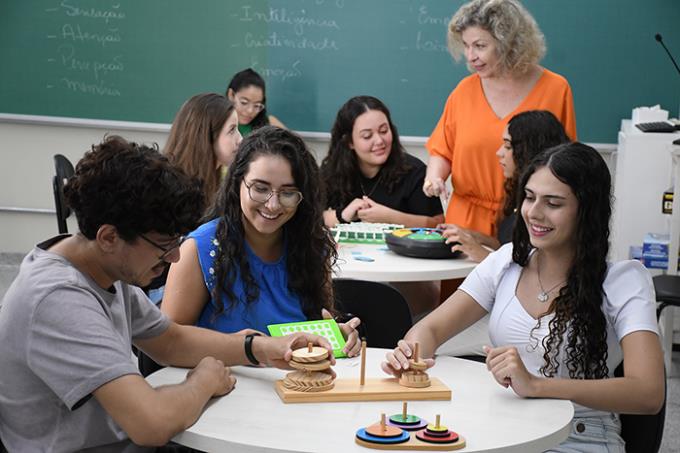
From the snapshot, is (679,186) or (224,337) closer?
(224,337)

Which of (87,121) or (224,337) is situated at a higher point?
(87,121)

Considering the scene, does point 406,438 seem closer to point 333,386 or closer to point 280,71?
point 333,386

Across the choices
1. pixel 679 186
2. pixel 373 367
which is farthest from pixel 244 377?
pixel 679 186

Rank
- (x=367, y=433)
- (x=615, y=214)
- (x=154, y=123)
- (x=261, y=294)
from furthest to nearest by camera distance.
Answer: (x=154, y=123) < (x=615, y=214) < (x=261, y=294) < (x=367, y=433)

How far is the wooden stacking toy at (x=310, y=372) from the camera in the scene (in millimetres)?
2031

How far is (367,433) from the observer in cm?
181

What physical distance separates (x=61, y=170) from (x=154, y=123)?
1699mm

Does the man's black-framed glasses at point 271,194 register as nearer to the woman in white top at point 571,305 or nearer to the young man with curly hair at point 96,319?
the woman in white top at point 571,305

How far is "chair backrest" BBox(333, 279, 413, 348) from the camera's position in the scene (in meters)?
2.93

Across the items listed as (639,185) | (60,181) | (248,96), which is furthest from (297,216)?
(639,185)

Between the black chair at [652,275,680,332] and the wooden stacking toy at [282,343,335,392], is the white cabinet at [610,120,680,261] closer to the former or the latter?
the black chair at [652,275,680,332]

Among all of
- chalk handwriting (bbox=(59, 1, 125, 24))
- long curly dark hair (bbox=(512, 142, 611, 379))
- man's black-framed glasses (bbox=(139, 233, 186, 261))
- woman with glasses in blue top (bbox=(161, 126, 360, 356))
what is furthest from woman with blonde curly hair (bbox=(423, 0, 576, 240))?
chalk handwriting (bbox=(59, 1, 125, 24))

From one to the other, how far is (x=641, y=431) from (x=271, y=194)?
1115mm

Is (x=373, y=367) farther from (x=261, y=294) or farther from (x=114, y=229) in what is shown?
(x=114, y=229)
